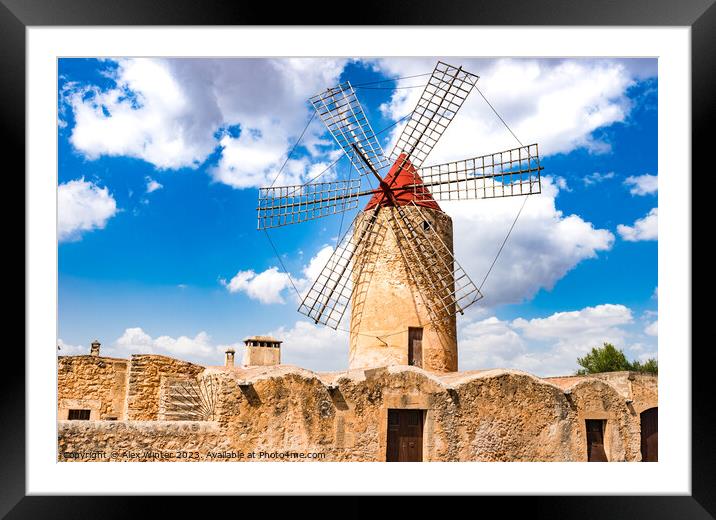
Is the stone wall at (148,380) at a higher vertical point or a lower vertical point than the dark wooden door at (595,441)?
higher

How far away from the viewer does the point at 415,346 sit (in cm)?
1203

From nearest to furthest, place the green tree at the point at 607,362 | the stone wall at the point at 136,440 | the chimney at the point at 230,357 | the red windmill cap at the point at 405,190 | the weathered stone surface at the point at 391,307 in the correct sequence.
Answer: the stone wall at the point at 136,440, the weathered stone surface at the point at 391,307, the red windmill cap at the point at 405,190, the chimney at the point at 230,357, the green tree at the point at 607,362

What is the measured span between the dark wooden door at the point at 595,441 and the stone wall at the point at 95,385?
300 inches

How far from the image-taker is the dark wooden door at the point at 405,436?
380 inches

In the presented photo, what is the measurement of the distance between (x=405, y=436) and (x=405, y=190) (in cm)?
460

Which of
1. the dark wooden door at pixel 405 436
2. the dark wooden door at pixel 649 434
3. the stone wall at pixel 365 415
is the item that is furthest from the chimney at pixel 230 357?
the dark wooden door at pixel 649 434

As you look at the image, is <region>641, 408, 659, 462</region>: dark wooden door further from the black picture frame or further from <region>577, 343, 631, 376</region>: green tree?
<region>577, 343, 631, 376</region>: green tree

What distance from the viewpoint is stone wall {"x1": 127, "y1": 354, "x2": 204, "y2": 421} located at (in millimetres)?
11062

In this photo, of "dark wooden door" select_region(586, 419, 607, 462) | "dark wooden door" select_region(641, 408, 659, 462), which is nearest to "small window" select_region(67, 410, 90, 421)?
"dark wooden door" select_region(586, 419, 607, 462)
